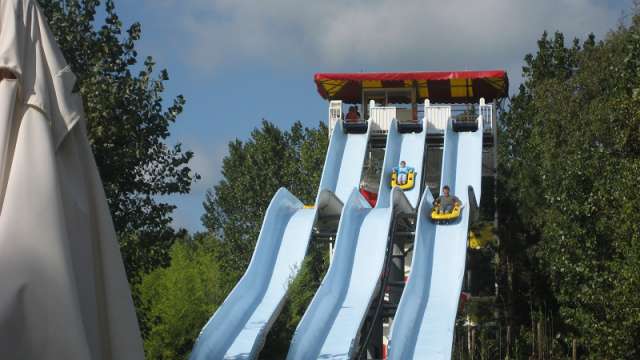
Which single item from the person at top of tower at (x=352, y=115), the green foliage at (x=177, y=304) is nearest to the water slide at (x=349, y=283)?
the green foliage at (x=177, y=304)

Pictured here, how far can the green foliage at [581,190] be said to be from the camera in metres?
15.7

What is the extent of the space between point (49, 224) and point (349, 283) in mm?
17594

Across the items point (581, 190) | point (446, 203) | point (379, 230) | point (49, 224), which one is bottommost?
point (49, 224)

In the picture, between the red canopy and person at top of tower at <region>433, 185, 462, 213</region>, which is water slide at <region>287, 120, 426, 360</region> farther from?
the red canopy

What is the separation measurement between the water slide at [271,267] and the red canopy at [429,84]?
361 cm

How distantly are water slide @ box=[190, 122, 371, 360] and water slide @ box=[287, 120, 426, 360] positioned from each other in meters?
0.79

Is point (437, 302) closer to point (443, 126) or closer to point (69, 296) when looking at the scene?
point (443, 126)

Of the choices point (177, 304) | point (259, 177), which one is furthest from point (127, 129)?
point (259, 177)

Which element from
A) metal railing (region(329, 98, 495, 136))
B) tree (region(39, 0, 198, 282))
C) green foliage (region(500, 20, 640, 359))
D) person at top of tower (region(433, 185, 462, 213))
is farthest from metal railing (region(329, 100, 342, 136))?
tree (region(39, 0, 198, 282))

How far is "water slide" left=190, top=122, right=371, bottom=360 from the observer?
18.2 meters

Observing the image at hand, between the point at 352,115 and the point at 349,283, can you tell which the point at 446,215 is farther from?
the point at 352,115

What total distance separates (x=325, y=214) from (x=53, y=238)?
2149 centimetres

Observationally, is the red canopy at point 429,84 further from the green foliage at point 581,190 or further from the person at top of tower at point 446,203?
the person at top of tower at point 446,203

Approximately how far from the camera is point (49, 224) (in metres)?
2.86
